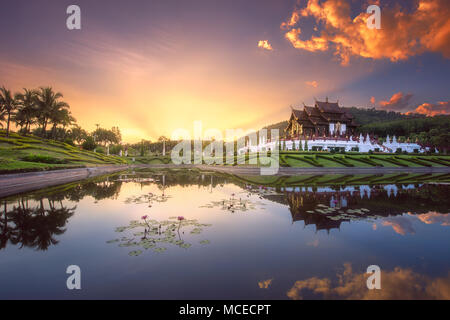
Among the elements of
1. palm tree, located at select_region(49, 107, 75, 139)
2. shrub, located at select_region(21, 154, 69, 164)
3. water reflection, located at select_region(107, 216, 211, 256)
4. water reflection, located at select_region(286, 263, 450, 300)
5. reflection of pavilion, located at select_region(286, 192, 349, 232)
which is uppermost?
palm tree, located at select_region(49, 107, 75, 139)

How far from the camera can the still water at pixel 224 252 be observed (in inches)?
148

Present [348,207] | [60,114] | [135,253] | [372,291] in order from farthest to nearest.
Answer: [60,114]
[348,207]
[135,253]
[372,291]

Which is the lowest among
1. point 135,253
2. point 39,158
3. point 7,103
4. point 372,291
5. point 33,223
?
point 372,291

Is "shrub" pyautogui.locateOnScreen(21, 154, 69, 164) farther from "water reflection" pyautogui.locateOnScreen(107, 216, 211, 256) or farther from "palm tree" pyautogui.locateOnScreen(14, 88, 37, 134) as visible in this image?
"palm tree" pyautogui.locateOnScreen(14, 88, 37, 134)

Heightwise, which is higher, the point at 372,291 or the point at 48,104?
the point at 48,104

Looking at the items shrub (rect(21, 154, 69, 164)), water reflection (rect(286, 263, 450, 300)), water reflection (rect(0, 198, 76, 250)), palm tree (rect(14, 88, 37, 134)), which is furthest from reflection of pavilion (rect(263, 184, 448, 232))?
palm tree (rect(14, 88, 37, 134))

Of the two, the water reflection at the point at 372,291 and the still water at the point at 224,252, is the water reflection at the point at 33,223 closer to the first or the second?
the still water at the point at 224,252

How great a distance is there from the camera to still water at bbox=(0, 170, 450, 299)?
375cm

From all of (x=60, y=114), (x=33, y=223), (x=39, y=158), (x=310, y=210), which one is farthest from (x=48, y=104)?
(x=310, y=210)

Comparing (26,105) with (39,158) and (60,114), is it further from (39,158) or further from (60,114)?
(39,158)

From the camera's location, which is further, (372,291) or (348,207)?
(348,207)

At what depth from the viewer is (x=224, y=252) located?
5195 mm

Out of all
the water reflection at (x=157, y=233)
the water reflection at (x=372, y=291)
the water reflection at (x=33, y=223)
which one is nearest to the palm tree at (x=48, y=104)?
the water reflection at (x=33, y=223)

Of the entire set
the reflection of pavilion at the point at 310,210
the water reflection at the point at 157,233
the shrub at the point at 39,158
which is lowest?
the water reflection at the point at 157,233
